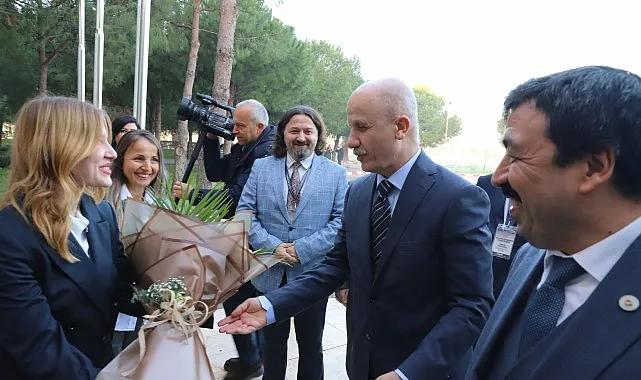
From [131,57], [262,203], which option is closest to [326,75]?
[131,57]

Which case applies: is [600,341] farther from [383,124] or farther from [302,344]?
[302,344]

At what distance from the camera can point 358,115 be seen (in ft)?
5.54

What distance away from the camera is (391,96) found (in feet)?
5.43

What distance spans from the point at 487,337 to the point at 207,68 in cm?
1545

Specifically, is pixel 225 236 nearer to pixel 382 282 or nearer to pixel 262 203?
pixel 382 282

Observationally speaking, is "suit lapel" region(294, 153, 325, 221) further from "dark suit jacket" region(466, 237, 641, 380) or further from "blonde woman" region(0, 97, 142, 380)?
"dark suit jacket" region(466, 237, 641, 380)

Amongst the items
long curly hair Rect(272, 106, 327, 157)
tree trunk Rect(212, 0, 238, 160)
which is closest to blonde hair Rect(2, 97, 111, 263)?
long curly hair Rect(272, 106, 327, 157)

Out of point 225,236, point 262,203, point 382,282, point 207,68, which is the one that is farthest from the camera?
point 207,68

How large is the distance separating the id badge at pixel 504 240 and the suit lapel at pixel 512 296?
1812 mm

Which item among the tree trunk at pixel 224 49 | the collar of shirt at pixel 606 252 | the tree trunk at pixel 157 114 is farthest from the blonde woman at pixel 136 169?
the tree trunk at pixel 157 114

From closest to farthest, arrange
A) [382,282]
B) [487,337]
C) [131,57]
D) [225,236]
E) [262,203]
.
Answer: [487,337] → [225,236] → [382,282] → [262,203] → [131,57]

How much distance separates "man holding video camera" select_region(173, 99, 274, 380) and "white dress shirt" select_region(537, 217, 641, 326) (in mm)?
2444

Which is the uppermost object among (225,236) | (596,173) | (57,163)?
(596,173)

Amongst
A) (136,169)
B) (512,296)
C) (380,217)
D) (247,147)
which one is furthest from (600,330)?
(247,147)
